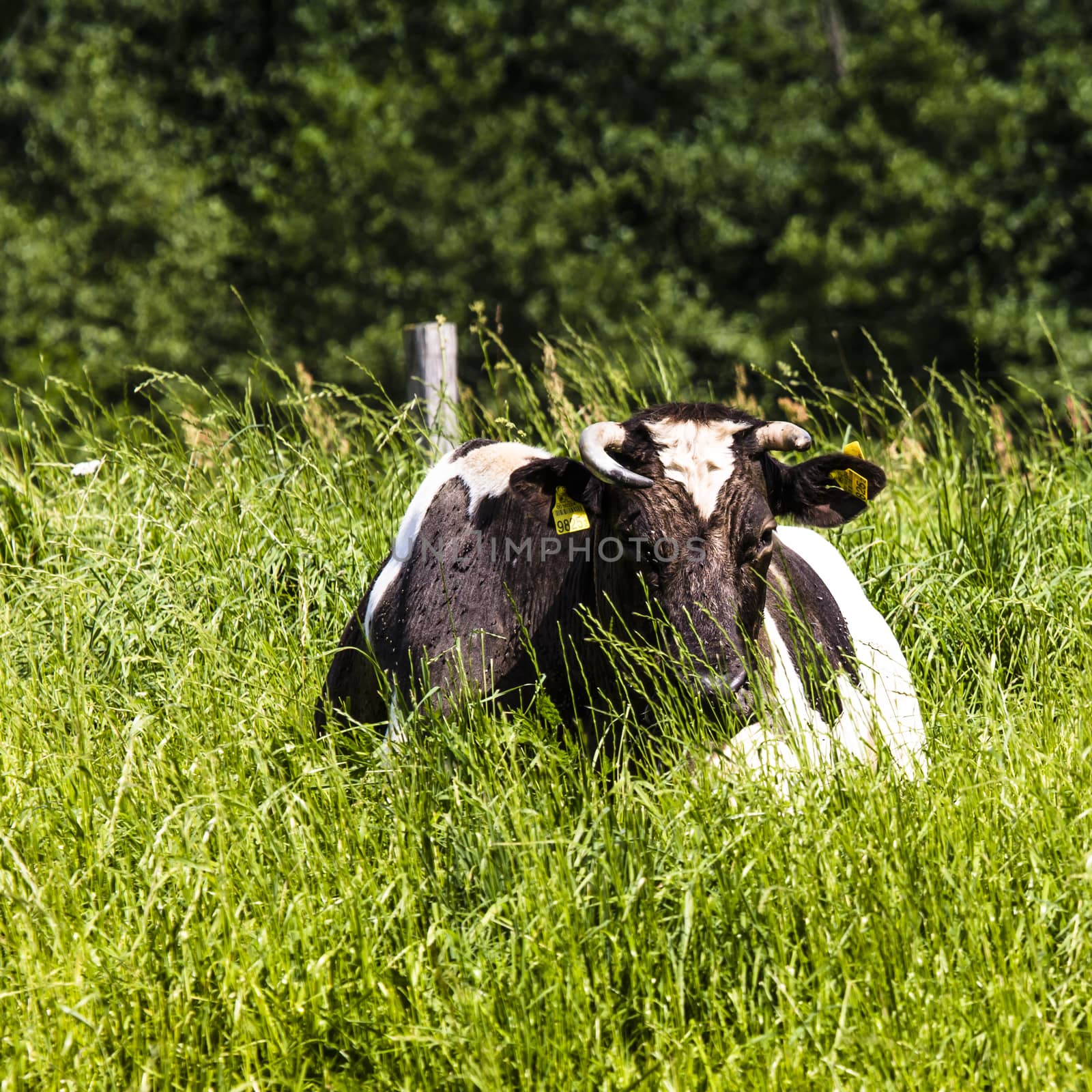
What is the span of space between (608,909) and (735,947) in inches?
9.9

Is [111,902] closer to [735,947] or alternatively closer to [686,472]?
[735,947]

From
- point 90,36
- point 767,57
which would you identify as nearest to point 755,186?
point 767,57

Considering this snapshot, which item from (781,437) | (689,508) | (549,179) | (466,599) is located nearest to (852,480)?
(781,437)

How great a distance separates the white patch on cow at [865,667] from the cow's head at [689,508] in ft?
1.08

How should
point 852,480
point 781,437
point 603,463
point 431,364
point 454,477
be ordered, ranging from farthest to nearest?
1. point 431,364
2. point 454,477
3. point 852,480
4. point 781,437
5. point 603,463

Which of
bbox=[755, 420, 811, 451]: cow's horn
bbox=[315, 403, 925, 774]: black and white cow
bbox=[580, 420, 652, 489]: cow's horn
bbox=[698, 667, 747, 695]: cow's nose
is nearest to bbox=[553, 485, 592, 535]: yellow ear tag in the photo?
bbox=[315, 403, 925, 774]: black and white cow

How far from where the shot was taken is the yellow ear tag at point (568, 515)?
3533mm

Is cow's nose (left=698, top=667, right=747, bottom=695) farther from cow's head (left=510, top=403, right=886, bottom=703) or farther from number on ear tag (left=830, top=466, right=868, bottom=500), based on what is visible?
number on ear tag (left=830, top=466, right=868, bottom=500)

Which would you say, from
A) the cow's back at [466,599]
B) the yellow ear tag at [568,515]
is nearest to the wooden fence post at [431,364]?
the cow's back at [466,599]

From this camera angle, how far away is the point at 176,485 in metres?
4.86

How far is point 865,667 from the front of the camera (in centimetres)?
339

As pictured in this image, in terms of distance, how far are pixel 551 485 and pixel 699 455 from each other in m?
0.43

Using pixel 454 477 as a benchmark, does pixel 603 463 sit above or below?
above

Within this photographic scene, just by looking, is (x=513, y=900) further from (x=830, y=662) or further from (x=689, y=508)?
(x=830, y=662)
